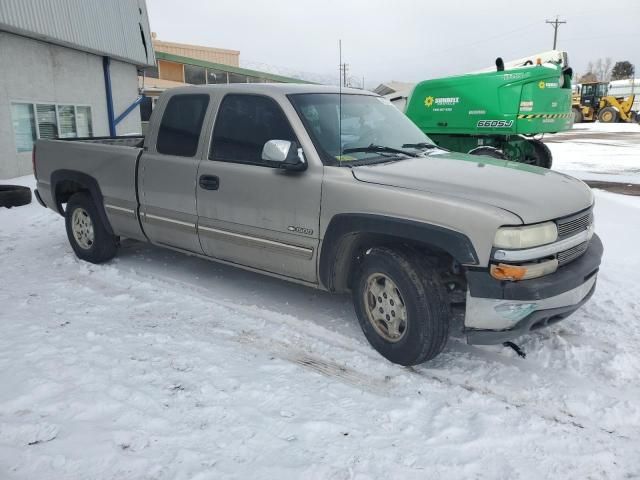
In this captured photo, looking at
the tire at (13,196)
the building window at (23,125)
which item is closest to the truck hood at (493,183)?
the tire at (13,196)

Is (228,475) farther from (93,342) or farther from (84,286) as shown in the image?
(84,286)

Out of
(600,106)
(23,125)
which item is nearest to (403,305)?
(23,125)

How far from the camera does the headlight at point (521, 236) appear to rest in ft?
9.82

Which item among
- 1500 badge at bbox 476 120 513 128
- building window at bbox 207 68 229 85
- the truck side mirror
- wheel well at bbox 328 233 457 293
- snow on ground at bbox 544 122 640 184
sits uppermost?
building window at bbox 207 68 229 85

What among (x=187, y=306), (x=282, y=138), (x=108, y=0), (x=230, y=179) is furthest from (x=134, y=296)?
(x=108, y=0)

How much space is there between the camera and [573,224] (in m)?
3.36

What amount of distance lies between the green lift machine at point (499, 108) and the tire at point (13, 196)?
7.60 meters

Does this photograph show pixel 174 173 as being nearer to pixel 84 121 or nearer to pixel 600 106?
pixel 84 121

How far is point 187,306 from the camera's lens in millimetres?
4559

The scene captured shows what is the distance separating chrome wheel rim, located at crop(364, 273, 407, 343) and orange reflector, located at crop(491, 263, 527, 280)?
645mm

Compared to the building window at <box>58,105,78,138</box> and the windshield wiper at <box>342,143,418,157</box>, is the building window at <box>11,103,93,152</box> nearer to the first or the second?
the building window at <box>58,105,78,138</box>

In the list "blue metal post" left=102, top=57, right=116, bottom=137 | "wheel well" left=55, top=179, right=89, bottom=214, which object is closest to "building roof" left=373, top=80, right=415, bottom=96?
"blue metal post" left=102, top=57, right=116, bottom=137

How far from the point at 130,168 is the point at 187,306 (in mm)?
1539

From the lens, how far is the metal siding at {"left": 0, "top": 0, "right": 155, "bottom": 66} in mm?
12078
